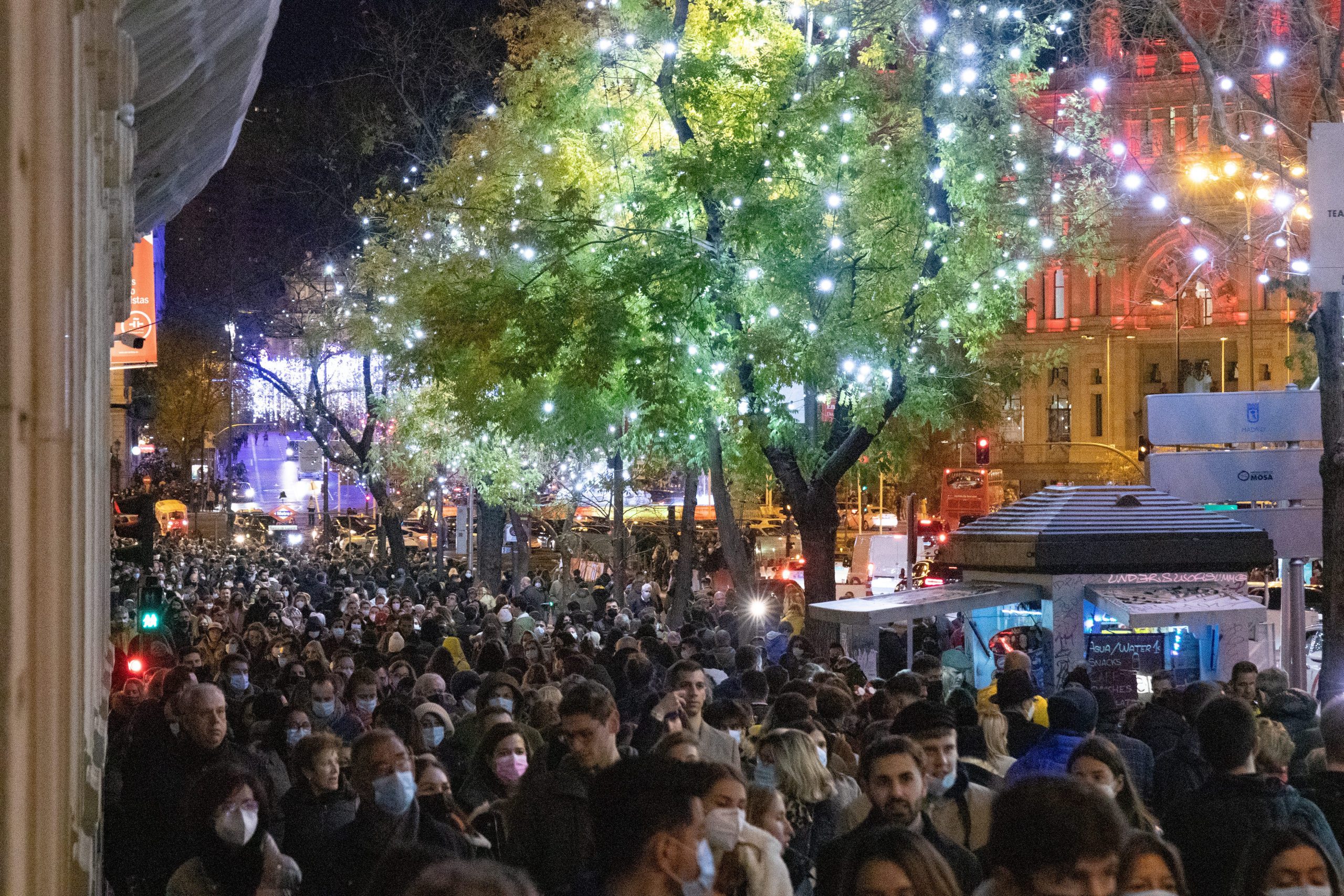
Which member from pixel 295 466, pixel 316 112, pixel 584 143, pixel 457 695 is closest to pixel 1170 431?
pixel 584 143

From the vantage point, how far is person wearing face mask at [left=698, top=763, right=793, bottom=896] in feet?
15.8

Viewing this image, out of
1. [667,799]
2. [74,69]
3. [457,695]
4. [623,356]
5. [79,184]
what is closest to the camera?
[74,69]

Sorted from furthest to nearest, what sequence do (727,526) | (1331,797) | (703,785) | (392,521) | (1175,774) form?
(392,521), (727,526), (1175,774), (1331,797), (703,785)

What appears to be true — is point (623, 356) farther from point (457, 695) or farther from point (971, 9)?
point (457, 695)

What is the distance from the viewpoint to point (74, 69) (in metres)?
3.11

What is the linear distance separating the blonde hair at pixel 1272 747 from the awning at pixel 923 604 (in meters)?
7.41

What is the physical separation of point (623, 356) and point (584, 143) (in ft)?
10.4

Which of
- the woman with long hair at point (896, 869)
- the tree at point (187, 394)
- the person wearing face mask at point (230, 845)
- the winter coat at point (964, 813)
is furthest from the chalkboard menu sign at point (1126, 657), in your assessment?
the tree at point (187, 394)

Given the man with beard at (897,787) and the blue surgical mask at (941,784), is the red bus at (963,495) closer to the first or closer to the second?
the blue surgical mask at (941,784)

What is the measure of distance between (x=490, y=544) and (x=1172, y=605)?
2185 cm

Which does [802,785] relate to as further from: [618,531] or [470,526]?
[470,526]

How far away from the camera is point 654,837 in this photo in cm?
411

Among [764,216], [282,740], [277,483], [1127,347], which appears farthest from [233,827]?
[277,483]

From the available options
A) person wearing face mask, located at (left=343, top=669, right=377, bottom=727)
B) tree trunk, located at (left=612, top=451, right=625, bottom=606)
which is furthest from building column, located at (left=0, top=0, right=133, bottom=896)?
tree trunk, located at (left=612, top=451, right=625, bottom=606)
